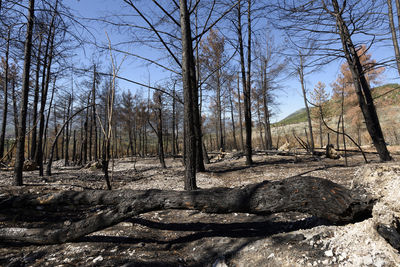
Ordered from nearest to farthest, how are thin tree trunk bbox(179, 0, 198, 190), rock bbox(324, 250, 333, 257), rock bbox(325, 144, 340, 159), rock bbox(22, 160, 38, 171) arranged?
rock bbox(324, 250, 333, 257) < thin tree trunk bbox(179, 0, 198, 190) < rock bbox(325, 144, 340, 159) < rock bbox(22, 160, 38, 171)

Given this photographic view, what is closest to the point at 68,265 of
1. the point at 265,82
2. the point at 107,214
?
the point at 107,214

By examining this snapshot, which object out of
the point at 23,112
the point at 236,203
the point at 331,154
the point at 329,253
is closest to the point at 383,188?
the point at 329,253

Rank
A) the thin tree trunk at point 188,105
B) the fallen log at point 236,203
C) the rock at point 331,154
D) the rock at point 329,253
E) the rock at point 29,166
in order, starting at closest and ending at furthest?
1. the rock at point 329,253
2. the fallen log at point 236,203
3. the thin tree trunk at point 188,105
4. the rock at point 331,154
5. the rock at point 29,166

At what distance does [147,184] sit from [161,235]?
124 inches

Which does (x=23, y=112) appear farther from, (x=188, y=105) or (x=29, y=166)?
(x=29, y=166)

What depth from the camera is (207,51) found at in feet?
46.7

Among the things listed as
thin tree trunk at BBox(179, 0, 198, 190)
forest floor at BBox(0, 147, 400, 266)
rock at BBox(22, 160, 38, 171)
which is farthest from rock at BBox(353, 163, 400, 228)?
rock at BBox(22, 160, 38, 171)

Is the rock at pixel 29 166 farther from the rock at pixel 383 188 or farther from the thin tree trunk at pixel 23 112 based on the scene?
the rock at pixel 383 188

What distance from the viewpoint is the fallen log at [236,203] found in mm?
2068

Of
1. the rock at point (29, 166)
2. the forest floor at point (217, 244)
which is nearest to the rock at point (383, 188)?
the forest floor at point (217, 244)

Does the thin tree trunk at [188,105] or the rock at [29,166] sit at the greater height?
the thin tree trunk at [188,105]

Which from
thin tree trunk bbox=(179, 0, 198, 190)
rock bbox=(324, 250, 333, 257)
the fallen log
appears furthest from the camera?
thin tree trunk bbox=(179, 0, 198, 190)

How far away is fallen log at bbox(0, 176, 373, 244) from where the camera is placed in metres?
2.07

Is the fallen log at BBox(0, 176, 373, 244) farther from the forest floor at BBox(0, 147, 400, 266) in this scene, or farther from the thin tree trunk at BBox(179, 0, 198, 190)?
the thin tree trunk at BBox(179, 0, 198, 190)
